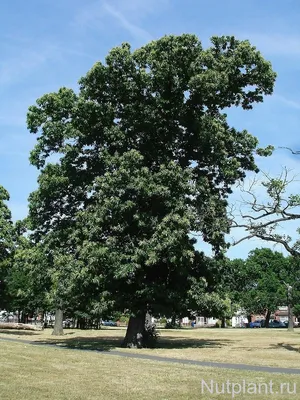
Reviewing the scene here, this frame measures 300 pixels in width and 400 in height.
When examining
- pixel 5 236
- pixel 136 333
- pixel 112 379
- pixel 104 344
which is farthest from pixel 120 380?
pixel 5 236

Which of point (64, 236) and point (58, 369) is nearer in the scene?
point (58, 369)

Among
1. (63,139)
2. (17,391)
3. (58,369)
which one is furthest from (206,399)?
(63,139)

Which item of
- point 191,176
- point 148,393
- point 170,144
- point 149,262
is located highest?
point 170,144

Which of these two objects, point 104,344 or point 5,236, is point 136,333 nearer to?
point 104,344

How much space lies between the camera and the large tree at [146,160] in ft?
73.7

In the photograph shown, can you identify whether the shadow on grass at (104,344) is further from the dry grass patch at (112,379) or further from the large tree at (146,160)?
the dry grass patch at (112,379)

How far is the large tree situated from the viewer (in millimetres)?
22469

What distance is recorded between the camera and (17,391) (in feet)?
32.3

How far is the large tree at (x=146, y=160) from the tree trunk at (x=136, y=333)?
0.06m

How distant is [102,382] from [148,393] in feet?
5.65

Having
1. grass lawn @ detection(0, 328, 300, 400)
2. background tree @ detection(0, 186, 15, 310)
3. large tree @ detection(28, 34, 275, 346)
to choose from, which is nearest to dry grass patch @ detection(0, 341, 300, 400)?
grass lawn @ detection(0, 328, 300, 400)

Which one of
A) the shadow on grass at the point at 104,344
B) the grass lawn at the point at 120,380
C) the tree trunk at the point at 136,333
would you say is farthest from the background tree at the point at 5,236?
the grass lawn at the point at 120,380

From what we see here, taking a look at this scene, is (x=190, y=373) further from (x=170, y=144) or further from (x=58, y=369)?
(x=170, y=144)

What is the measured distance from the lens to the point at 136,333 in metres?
25.2
